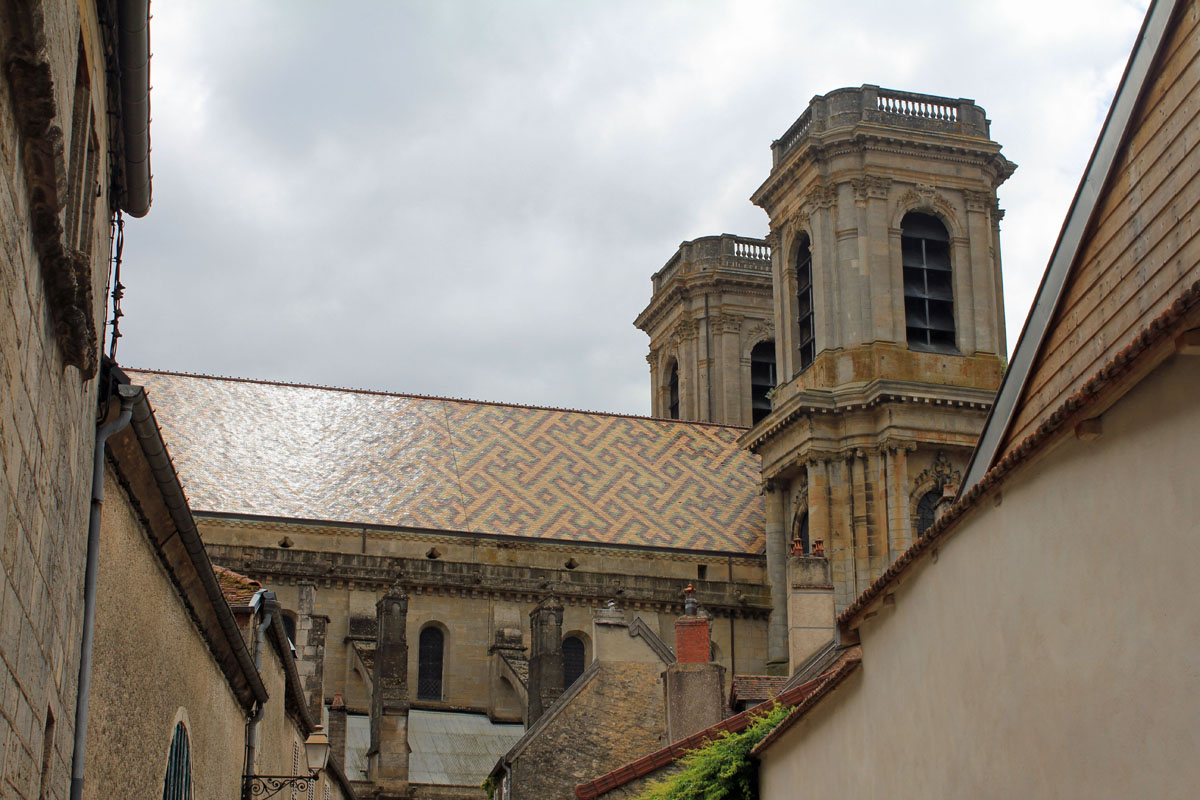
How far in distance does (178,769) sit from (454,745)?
2257 cm

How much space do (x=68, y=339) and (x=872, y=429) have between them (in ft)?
96.9

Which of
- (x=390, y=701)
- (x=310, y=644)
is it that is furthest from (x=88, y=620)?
(x=390, y=701)

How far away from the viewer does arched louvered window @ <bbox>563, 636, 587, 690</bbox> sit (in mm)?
36656

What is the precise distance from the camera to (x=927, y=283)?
123 feet

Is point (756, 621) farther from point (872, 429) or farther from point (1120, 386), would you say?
point (1120, 386)

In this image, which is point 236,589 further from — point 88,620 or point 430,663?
point 430,663

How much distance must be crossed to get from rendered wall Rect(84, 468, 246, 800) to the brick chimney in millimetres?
9162

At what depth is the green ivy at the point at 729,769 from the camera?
14.5 meters

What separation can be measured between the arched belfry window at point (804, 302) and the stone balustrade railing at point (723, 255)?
912 cm

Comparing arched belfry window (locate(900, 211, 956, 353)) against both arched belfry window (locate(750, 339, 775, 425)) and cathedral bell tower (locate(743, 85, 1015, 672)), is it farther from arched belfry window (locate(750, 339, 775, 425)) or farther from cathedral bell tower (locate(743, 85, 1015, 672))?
arched belfry window (locate(750, 339, 775, 425))

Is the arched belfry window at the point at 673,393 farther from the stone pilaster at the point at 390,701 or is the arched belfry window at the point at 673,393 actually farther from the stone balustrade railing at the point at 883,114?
the stone pilaster at the point at 390,701

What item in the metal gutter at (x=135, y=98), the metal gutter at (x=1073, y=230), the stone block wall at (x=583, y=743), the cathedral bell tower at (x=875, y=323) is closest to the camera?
the metal gutter at (x=135, y=98)

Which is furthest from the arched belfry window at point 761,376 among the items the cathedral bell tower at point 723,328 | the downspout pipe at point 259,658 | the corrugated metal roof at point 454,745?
the downspout pipe at point 259,658

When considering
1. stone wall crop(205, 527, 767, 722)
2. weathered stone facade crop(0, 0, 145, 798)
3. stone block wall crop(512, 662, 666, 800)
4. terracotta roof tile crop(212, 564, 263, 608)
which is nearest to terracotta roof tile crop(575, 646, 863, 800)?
stone block wall crop(512, 662, 666, 800)
